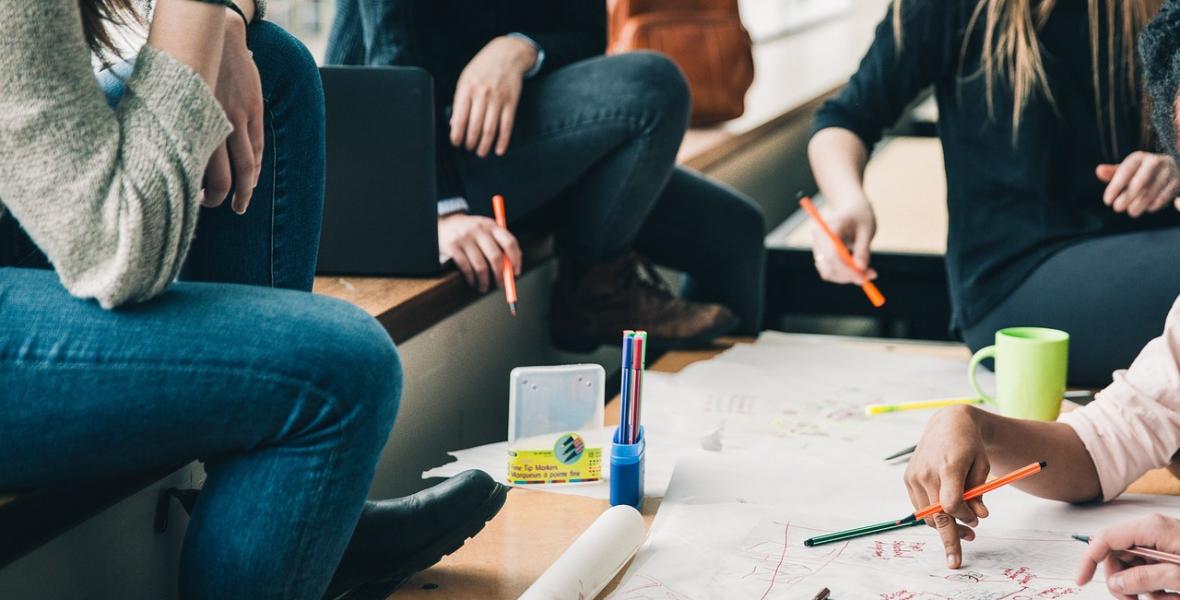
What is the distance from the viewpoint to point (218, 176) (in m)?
0.77

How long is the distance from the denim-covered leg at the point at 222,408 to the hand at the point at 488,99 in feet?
2.44

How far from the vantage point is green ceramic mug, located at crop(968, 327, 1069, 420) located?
4.23 ft

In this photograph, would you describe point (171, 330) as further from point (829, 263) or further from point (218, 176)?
point (829, 263)

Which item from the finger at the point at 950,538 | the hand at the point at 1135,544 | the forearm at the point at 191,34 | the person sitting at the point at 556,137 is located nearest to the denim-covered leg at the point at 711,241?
the person sitting at the point at 556,137

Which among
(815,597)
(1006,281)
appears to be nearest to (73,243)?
(815,597)

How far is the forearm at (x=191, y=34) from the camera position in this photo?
0.72 metres

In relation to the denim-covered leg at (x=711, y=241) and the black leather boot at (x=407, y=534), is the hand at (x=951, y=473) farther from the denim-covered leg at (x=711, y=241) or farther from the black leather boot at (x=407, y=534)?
the denim-covered leg at (x=711, y=241)

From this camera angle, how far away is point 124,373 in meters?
0.70

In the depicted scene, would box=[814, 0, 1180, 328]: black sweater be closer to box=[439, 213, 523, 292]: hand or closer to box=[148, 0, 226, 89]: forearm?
box=[439, 213, 523, 292]: hand

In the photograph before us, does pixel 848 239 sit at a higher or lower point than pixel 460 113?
lower

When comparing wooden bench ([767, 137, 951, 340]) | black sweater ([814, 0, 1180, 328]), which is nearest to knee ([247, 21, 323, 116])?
black sweater ([814, 0, 1180, 328])

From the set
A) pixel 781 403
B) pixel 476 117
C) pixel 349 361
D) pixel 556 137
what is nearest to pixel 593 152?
pixel 556 137

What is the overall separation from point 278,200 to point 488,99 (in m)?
0.61

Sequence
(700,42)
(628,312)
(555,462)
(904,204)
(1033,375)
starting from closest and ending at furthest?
(555,462)
(1033,375)
(628,312)
(904,204)
(700,42)
